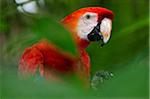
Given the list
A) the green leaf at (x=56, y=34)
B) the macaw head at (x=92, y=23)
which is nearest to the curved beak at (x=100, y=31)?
the macaw head at (x=92, y=23)

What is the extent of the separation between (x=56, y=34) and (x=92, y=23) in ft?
1.04

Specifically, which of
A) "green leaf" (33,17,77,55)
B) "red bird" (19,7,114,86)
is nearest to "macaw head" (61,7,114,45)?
"red bird" (19,7,114,86)

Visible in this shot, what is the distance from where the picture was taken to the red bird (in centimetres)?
34

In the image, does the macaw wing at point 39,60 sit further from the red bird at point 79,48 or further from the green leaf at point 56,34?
the green leaf at point 56,34

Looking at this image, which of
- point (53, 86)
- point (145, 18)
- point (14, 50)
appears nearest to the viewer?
point (53, 86)

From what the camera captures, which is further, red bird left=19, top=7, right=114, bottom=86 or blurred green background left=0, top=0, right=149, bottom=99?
red bird left=19, top=7, right=114, bottom=86

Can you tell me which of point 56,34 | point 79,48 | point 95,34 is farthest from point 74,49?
point 95,34

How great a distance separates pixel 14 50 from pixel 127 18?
15cm

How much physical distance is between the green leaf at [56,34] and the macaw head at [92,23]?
21cm

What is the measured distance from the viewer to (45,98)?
13cm

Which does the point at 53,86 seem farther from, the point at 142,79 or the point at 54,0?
the point at 54,0

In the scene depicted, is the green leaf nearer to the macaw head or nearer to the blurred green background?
the blurred green background

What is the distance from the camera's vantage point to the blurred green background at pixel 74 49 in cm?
13

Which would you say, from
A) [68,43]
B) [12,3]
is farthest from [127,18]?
[68,43]
